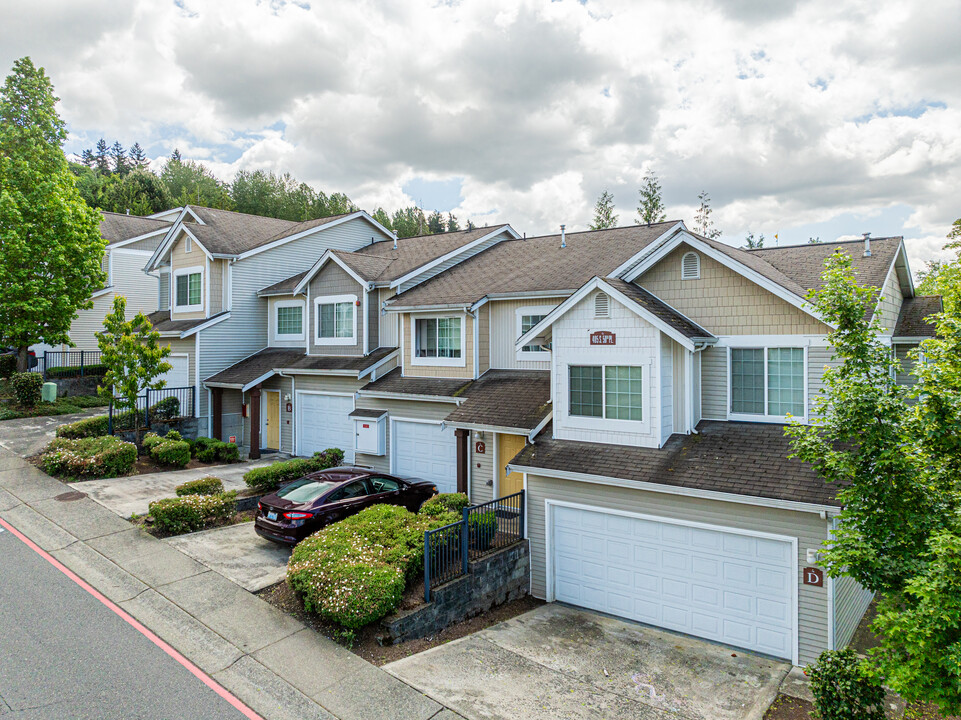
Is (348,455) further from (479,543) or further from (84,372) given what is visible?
(84,372)

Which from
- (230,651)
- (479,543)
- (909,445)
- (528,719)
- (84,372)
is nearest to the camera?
(909,445)

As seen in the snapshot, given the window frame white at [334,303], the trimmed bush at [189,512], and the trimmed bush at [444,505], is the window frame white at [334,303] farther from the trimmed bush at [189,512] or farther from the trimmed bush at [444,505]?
the trimmed bush at [444,505]

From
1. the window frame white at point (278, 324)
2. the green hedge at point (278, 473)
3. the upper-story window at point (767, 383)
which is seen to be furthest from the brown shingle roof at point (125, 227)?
the upper-story window at point (767, 383)

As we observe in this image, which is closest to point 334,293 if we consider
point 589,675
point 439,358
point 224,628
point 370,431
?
point 439,358

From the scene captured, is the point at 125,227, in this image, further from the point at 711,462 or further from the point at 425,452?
the point at 711,462

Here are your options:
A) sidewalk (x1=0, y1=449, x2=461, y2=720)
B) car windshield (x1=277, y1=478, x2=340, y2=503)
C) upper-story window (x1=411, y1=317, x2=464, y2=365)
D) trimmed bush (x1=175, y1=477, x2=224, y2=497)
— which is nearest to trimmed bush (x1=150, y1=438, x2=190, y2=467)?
trimmed bush (x1=175, y1=477, x2=224, y2=497)

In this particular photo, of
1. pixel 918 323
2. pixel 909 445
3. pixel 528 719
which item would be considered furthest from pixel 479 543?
pixel 918 323
